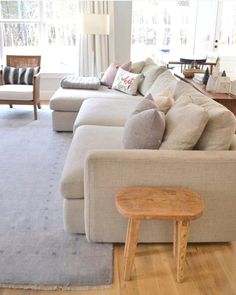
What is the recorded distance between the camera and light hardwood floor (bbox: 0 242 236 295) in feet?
5.77

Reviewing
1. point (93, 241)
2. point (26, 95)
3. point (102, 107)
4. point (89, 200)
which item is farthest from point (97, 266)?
point (26, 95)

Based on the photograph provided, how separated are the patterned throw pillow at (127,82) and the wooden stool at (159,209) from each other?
261cm

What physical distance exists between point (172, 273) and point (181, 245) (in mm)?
237

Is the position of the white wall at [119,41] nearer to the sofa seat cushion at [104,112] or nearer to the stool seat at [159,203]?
the sofa seat cushion at [104,112]

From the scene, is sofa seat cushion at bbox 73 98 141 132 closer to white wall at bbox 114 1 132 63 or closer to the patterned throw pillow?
the patterned throw pillow

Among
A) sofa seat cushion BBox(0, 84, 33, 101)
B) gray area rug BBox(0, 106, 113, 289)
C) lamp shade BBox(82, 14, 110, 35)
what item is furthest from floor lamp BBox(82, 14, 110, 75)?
gray area rug BBox(0, 106, 113, 289)

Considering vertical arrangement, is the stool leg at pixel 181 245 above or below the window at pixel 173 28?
below

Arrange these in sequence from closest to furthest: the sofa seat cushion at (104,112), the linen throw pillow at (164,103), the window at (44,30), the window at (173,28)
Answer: the linen throw pillow at (164,103) → the sofa seat cushion at (104,112) → the window at (44,30) → the window at (173,28)

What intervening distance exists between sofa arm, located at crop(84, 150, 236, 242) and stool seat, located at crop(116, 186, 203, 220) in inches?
2.9

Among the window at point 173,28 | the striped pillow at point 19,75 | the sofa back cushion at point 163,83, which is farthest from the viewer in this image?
the window at point 173,28

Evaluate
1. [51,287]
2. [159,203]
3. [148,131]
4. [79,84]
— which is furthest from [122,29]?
[51,287]

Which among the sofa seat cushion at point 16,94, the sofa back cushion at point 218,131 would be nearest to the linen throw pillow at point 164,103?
the sofa back cushion at point 218,131

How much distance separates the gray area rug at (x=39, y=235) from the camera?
1821mm

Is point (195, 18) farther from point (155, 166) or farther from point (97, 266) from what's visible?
point (97, 266)
